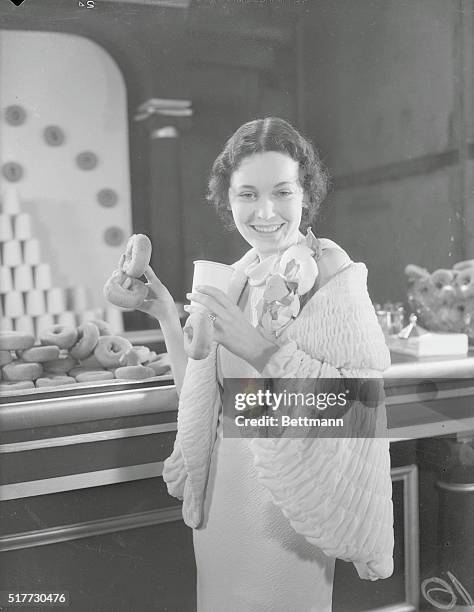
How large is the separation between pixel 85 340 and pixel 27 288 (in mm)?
144

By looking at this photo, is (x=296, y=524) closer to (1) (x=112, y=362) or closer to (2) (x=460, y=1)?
(1) (x=112, y=362)

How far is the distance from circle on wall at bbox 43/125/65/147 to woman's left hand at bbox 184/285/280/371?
0.42 meters

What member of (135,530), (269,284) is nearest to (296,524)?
(135,530)

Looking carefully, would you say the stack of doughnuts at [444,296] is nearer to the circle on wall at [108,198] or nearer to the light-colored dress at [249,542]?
the light-colored dress at [249,542]

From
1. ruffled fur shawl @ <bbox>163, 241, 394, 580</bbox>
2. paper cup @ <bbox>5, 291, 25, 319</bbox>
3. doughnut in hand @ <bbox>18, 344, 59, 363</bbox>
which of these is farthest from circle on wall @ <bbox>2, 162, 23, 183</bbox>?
ruffled fur shawl @ <bbox>163, 241, 394, 580</bbox>

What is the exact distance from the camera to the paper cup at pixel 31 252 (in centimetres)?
126

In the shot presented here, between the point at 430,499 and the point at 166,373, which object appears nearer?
the point at 166,373

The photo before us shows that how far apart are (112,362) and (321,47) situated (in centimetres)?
74

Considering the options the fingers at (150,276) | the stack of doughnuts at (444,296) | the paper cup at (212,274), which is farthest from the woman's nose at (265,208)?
the stack of doughnuts at (444,296)

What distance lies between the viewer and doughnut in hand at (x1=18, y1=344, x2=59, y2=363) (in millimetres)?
1275

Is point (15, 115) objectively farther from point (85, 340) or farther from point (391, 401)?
point (391, 401)

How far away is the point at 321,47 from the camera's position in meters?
1.35

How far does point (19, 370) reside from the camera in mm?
1269

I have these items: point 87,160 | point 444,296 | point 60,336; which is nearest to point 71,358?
point 60,336
